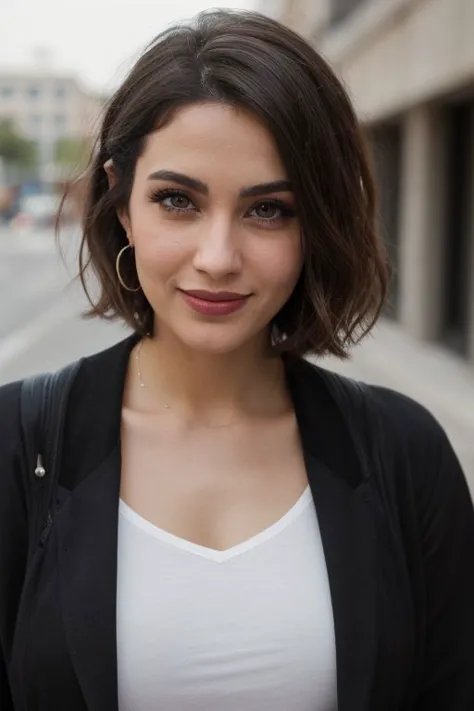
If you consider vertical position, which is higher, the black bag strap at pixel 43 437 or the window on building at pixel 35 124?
the window on building at pixel 35 124

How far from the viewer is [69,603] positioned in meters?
1.49

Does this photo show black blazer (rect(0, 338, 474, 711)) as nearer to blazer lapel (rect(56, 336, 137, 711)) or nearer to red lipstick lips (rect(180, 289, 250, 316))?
blazer lapel (rect(56, 336, 137, 711))

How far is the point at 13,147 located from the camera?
69.9 m

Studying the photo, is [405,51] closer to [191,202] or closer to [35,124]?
[191,202]

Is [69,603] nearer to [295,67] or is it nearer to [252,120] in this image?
[252,120]

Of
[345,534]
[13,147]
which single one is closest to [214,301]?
[345,534]

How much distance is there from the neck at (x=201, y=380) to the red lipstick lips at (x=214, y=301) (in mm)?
214

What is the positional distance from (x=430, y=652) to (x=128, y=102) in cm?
105

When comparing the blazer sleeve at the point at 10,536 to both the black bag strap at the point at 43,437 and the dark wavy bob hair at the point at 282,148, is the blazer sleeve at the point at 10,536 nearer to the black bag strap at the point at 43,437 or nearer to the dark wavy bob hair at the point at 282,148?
the black bag strap at the point at 43,437

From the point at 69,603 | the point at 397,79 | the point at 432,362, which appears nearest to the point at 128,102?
the point at 69,603

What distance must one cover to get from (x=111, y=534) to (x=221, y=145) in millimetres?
622

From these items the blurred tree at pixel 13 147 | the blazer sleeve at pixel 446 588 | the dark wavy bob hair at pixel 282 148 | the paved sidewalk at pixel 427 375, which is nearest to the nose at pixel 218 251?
the dark wavy bob hair at pixel 282 148

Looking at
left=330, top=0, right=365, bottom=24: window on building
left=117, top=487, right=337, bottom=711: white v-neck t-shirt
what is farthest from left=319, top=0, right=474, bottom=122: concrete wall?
left=117, top=487, right=337, bottom=711: white v-neck t-shirt

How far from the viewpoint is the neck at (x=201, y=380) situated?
1.79m
